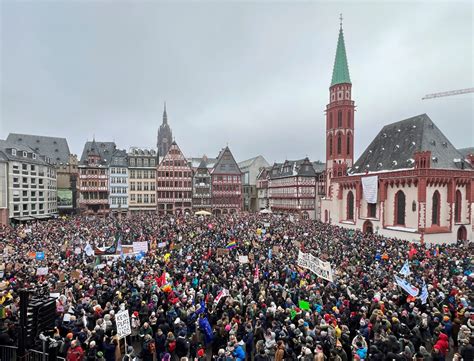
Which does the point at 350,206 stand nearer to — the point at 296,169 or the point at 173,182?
the point at 296,169

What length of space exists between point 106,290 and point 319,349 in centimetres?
904

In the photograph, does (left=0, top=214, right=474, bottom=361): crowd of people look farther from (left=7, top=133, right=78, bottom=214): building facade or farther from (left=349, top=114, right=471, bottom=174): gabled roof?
(left=7, top=133, right=78, bottom=214): building facade

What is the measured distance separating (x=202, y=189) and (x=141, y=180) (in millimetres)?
13256

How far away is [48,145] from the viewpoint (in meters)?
65.1

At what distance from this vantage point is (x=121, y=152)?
60.3 metres

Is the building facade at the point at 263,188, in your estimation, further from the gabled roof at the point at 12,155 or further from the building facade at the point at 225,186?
→ the gabled roof at the point at 12,155

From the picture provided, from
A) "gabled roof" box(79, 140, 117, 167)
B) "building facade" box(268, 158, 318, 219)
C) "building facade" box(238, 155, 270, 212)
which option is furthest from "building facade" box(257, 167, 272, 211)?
"gabled roof" box(79, 140, 117, 167)

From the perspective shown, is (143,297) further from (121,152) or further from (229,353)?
(121,152)

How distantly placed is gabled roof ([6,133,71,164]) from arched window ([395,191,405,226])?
67562mm

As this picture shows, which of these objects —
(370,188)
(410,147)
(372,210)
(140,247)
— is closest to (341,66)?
(410,147)

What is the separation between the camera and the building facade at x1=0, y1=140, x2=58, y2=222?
1731 inches

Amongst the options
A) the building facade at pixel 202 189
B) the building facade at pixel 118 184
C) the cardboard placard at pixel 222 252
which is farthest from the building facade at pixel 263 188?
the cardboard placard at pixel 222 252

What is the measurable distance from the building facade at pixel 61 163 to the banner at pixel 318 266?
63.8 meters

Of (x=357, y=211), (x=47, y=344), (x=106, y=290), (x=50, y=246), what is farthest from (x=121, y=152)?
(x=47, y=344)
